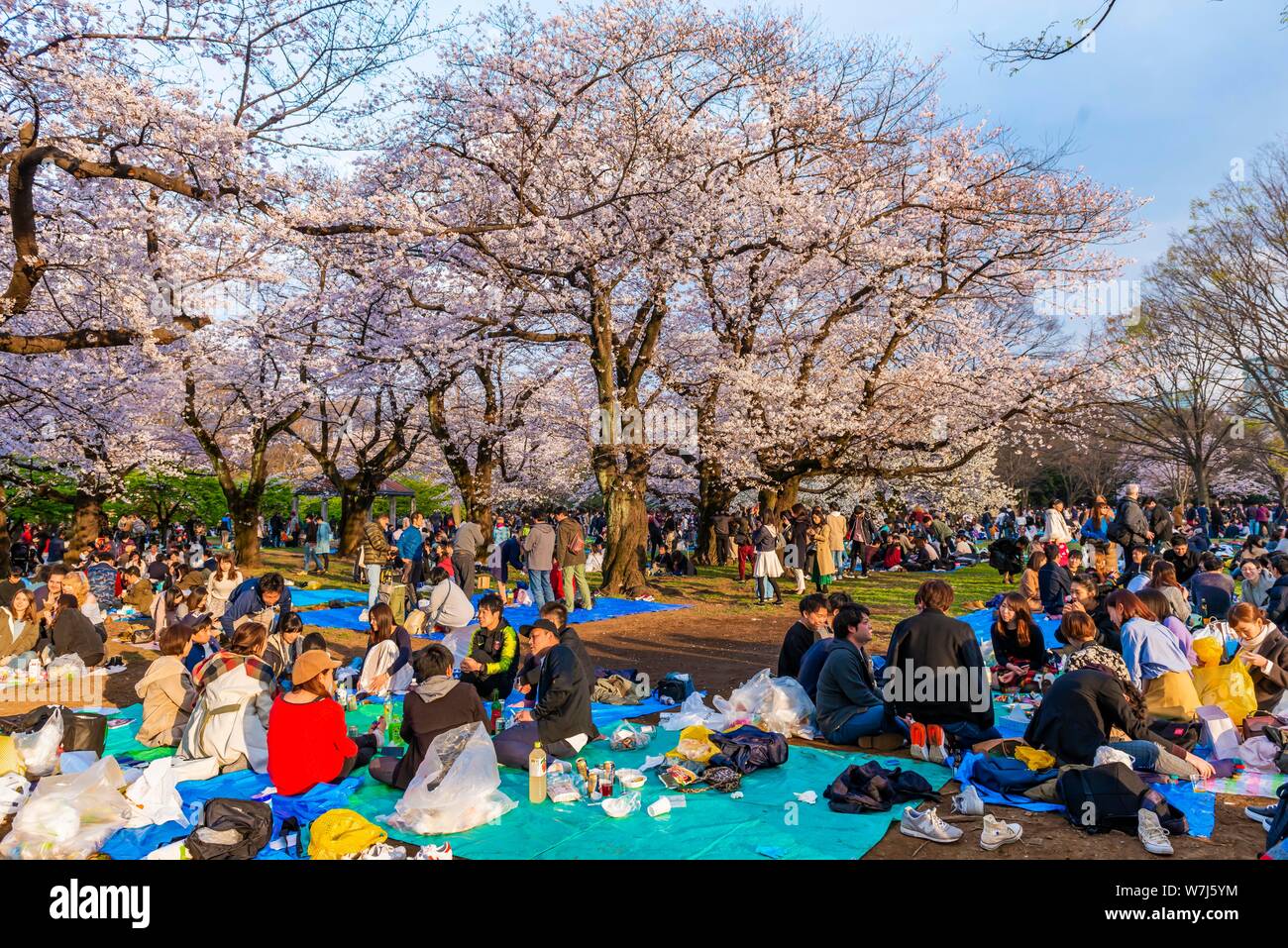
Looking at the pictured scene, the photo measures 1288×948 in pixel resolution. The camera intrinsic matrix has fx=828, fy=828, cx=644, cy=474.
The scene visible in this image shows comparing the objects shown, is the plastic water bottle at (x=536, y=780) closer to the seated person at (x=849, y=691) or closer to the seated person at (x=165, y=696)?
the seated person at (x=849, y=691)

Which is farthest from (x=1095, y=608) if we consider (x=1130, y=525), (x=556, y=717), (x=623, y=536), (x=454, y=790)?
(x=623, y=536)

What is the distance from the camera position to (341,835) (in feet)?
15.3

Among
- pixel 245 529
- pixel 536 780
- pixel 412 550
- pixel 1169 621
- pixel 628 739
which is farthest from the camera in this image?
pixel 245 529

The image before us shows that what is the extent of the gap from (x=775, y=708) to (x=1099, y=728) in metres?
2.55

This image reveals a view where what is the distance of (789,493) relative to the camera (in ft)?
68.2

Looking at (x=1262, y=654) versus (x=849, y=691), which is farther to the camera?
(x=849, y=691)

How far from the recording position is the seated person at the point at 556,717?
6223mm

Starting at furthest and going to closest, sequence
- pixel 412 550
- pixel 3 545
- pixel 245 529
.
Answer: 1. pixel 245 529
2. pixel 3 545
3. pixel 412 550

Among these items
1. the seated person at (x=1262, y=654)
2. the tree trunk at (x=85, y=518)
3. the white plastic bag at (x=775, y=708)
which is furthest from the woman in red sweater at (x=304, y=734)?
the tree trunk at (x=85, y=518)

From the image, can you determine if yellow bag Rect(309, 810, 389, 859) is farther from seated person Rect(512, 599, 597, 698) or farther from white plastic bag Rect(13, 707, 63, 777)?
white plastic bag Rect(13, 707, 63, 777)

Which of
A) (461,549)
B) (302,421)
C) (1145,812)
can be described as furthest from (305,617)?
(302,421)

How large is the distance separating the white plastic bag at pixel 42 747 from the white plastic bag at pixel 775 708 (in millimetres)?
5263

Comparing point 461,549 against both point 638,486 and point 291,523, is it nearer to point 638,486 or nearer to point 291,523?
point 638,486

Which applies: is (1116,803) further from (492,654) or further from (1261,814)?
(492,654)
